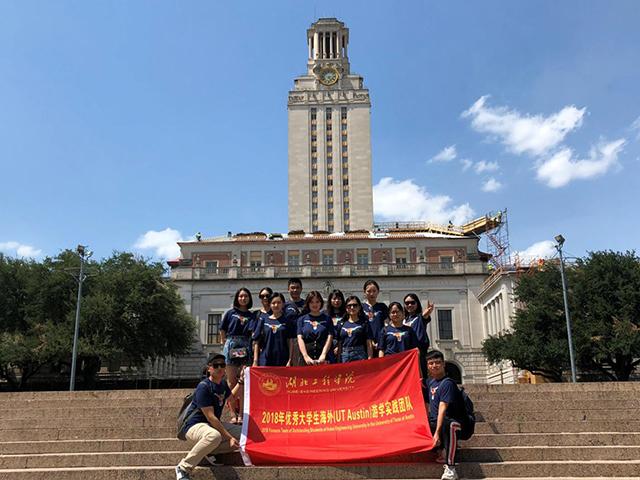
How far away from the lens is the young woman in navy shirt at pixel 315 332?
9.36 meters

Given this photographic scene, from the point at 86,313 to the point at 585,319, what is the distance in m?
30.6

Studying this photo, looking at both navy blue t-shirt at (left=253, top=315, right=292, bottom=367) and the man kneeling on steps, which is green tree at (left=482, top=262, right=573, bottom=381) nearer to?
navy blue t-shirt at (left=253, top=315, right=292, bottom=367)

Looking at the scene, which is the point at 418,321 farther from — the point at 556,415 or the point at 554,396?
the point at 554,396

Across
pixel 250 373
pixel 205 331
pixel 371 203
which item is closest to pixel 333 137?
pixel 371 203

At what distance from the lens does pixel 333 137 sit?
75.7 metres

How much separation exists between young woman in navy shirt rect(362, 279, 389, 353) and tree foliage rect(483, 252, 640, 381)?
25.1 meters

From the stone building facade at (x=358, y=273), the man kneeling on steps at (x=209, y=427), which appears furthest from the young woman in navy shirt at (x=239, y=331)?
the stone building facade at (x=358, y=273)

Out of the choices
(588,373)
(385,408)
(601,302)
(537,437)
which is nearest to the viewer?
(385,408)

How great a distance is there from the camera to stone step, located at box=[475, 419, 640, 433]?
9281 millimetres

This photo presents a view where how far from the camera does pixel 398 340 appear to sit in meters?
9.32

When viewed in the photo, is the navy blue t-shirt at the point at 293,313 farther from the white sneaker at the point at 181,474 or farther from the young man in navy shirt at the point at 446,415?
the white sneaker at the point at 181,474

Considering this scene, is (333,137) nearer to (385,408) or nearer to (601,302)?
(601,302)

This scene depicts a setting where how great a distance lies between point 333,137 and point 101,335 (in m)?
47.2

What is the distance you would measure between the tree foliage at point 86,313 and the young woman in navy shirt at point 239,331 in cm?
2733
